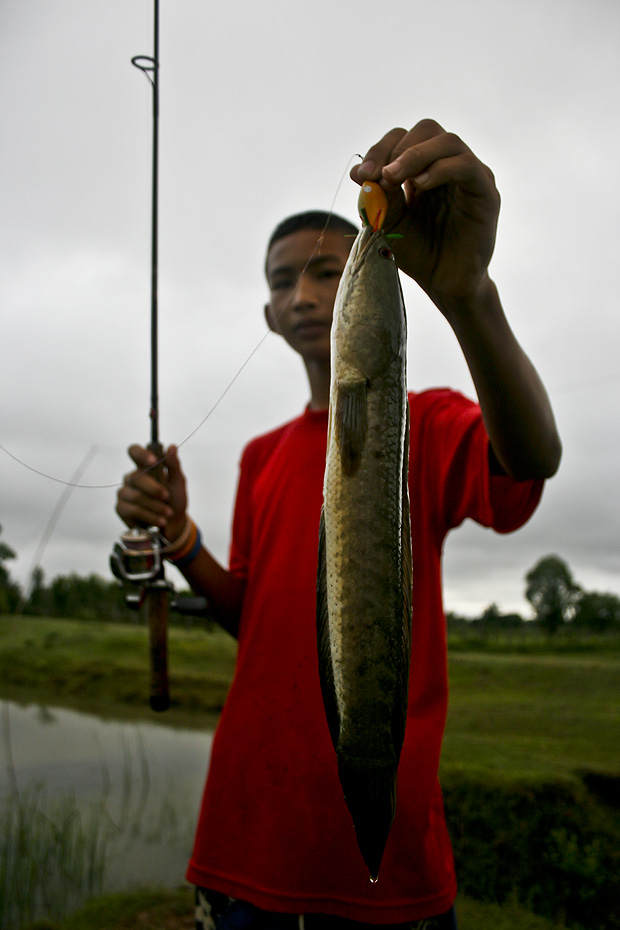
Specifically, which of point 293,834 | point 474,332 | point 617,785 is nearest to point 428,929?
point 293,834

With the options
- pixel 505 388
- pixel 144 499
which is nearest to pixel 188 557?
pixel 144 499

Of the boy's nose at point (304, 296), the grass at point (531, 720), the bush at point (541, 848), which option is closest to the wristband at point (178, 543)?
the boy's nose at point (304, 296)

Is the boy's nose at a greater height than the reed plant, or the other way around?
the boy's nose

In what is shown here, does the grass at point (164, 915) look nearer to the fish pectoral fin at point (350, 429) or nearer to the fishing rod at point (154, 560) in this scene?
the fishing rod at point (154, 560)

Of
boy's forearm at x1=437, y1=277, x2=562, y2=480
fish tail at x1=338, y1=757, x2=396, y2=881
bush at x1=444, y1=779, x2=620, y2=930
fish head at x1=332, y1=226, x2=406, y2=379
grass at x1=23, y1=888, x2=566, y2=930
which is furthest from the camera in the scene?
bush at x1=444, y1=779, x2=620, y2=930

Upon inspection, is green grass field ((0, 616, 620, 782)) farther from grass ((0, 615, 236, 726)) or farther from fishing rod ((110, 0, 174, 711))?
fishing rod ((110, 0, 174, 711))

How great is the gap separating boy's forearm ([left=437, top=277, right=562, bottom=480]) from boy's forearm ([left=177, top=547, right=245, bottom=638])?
66.1 inches

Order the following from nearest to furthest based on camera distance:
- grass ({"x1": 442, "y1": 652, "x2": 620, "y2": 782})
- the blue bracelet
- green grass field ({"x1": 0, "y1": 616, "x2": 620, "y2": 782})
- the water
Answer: the blue bracelet → grass ({"x1": 442, "y1": 652, "x2": 620, "y2": 782}) → green grass field ({"x1": 0, "y1": 616, "x2": 620, "y2": 782}) → the water

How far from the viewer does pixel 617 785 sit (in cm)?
816

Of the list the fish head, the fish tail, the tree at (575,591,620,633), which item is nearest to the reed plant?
the fish tail

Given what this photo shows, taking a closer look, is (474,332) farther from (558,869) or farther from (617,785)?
(617,785)

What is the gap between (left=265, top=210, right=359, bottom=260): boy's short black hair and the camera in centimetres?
322

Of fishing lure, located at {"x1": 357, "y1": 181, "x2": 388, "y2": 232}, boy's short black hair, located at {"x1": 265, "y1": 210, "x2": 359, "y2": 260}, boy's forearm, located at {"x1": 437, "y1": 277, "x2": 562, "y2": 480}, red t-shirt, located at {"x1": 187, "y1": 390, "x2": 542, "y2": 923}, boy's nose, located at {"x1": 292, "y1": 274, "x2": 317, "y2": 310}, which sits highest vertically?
boy's short black hair, located at {"x1": 265, "y1": 210, "x2": 359, "y2": 260}

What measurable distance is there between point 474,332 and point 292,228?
171 cm
